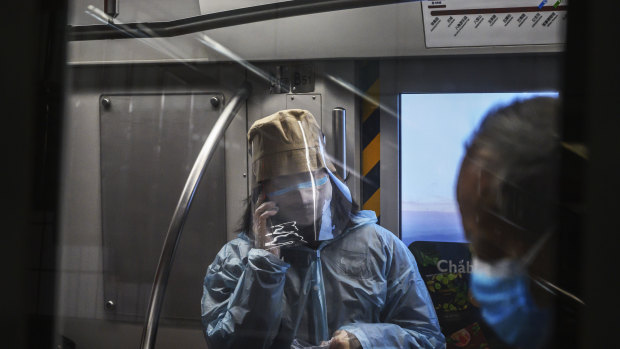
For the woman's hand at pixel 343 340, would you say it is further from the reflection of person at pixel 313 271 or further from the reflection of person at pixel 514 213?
the reflection of person at pixel 514 213

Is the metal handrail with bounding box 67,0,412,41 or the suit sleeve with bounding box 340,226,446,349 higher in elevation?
the metal handrail with bounding box 67,0,412,41

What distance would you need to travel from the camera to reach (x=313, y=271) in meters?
1.69

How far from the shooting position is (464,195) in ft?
5.10

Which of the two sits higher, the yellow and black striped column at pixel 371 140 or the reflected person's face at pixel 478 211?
the yellow and black striped column at pixel 371 140

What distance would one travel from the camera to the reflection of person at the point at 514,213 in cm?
129

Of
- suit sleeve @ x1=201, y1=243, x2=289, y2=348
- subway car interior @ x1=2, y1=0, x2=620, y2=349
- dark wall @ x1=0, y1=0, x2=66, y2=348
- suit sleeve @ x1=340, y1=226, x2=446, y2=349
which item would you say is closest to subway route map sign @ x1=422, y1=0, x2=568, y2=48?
subway car interior @ x1=2, y1=0, x2=620, y2=349

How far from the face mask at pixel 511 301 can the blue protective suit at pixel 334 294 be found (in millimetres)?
168

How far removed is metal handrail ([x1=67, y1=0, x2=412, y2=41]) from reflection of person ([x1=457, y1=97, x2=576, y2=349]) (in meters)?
0.57

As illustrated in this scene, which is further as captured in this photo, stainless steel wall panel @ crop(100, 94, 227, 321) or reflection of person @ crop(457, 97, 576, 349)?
stainless steel wall panel @ crop(100, 94, 227, 321)

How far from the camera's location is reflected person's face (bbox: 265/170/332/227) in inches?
65.8

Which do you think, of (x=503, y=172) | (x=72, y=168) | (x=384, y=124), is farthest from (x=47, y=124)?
(x=503, y=172)

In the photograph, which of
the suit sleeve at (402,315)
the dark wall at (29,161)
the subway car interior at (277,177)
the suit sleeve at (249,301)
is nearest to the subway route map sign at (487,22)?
the subway car interior at (277,177)

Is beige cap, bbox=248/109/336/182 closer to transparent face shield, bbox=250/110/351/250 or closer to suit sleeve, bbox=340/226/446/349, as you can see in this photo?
transparent face shield, bbox=250/110/351/250

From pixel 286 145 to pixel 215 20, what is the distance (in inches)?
21.8
